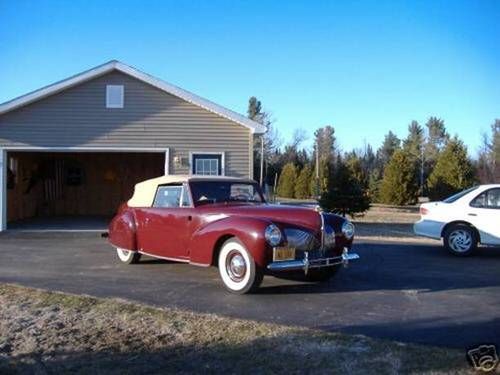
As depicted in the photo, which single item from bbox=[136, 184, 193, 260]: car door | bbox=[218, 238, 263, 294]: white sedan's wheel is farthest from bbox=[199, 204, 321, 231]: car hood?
bbox=[136, 184, 193, 260]: car door

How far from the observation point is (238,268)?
8.45 metres

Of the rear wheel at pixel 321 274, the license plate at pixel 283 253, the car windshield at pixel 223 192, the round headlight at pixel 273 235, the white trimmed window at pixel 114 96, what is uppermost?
the white trimmed window at pixel 114 96

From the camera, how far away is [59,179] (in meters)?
24.3

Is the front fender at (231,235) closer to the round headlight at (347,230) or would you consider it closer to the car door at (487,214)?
the round headlight at (347,230)

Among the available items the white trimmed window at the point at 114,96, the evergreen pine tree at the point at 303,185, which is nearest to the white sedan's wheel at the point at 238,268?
the white trimmed window at the point at 114,96

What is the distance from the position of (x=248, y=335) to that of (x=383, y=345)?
4.12 feet

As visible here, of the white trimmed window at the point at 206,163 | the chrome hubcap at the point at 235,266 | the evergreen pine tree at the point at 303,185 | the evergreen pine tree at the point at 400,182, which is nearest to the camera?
the chrome hubcap at the point at 235,266

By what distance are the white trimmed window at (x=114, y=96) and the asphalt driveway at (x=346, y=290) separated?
223 inches

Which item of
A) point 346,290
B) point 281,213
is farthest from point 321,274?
point 281,213

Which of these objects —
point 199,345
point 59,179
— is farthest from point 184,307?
point 59,179

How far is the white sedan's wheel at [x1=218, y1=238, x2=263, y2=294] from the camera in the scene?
8.20 m

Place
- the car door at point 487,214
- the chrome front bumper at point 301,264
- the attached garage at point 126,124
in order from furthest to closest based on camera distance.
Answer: the attached garage at point 126,124, the car door at point 487,214, the chrome front bumper at point 301,264

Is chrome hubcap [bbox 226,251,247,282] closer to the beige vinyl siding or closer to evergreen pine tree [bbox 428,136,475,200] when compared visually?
the beige vinyl siding

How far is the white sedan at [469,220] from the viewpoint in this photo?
1242 centimetres
